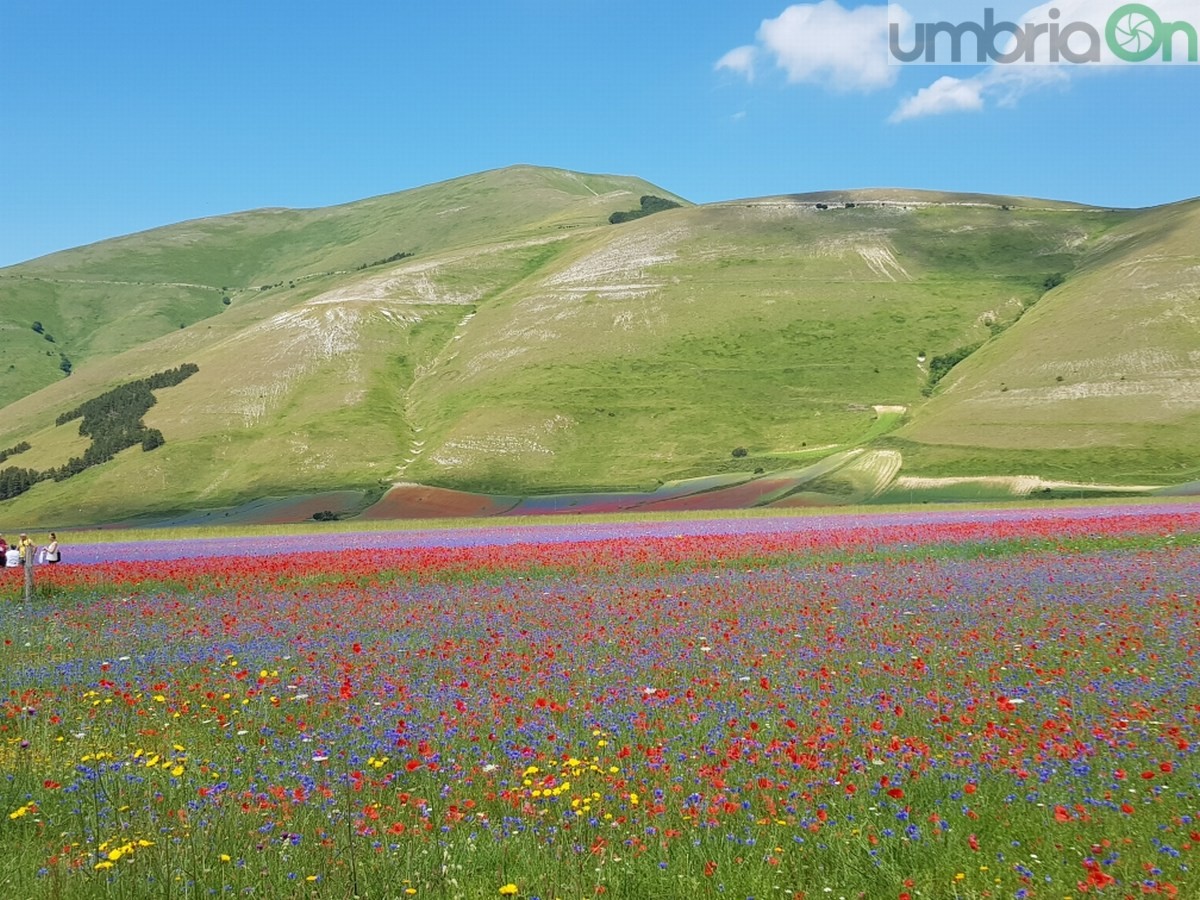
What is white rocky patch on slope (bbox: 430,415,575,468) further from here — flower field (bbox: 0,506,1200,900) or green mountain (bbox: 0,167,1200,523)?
flower field (bbox: 0,506,1200,900)

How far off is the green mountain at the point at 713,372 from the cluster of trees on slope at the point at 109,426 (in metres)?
2.25

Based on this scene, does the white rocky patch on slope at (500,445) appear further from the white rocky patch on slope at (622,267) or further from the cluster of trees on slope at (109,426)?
the white rocky patch on slope at (622,267)

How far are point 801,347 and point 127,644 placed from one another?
121493 mm

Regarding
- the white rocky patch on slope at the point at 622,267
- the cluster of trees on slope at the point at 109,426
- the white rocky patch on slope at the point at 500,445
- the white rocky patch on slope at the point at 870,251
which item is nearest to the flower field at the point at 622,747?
the white rocky patch on slope at the point at 500,445

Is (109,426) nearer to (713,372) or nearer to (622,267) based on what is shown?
(713,372)

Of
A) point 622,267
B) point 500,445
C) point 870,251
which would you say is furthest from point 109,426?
point 870,251

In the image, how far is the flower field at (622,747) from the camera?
23.2ft

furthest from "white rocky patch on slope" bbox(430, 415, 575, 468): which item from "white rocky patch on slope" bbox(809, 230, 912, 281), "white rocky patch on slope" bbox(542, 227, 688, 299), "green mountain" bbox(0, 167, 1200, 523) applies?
"white rocky patch on slope" bbox(809, 230, 912, 281)

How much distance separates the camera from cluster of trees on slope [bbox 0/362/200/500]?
121375mm

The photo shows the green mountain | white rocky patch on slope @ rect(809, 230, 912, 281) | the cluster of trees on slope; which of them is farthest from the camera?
white rocky patch on slope @ rect(809, 230, 912, 281)

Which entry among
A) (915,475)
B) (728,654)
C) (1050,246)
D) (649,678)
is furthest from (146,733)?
(1050,246)

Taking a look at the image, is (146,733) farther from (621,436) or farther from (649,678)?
(621,436)

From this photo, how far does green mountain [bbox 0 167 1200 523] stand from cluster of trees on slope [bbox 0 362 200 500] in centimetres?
225

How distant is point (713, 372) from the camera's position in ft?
418
